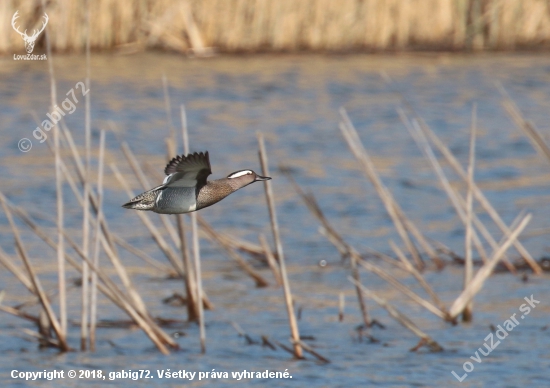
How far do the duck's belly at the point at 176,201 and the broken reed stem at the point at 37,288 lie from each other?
2.86 metres

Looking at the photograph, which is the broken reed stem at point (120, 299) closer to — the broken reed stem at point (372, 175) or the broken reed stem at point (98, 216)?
the broken reed stem at point (98, 216)

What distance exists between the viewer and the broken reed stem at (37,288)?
5031mm

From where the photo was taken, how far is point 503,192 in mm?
10219

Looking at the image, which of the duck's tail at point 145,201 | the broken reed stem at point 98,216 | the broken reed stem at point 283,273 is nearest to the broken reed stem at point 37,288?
the broken reed stem at point 98,216

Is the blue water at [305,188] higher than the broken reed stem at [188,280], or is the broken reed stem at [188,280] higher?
the broken reed stem at [188,280]

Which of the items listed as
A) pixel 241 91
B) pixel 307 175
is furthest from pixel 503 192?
pixel 241 91

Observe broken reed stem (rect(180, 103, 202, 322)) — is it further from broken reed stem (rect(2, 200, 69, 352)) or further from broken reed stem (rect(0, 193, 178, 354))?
broken reed stem (rect(2, 200, 69, 352))

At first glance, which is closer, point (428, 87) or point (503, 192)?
point (503, 192)

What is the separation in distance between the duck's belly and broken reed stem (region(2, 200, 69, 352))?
2862 millimetres

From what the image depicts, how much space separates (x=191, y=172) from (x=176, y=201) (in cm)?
8

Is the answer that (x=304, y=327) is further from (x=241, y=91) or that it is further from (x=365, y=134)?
(x=241, y=91)

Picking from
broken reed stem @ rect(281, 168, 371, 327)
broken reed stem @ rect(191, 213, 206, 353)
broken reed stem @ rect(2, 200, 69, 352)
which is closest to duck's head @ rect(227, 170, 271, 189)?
broken reed stem @ rect(191, 213, 206, 353)

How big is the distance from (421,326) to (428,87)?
10650mm

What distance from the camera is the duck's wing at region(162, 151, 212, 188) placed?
2.32 metres
